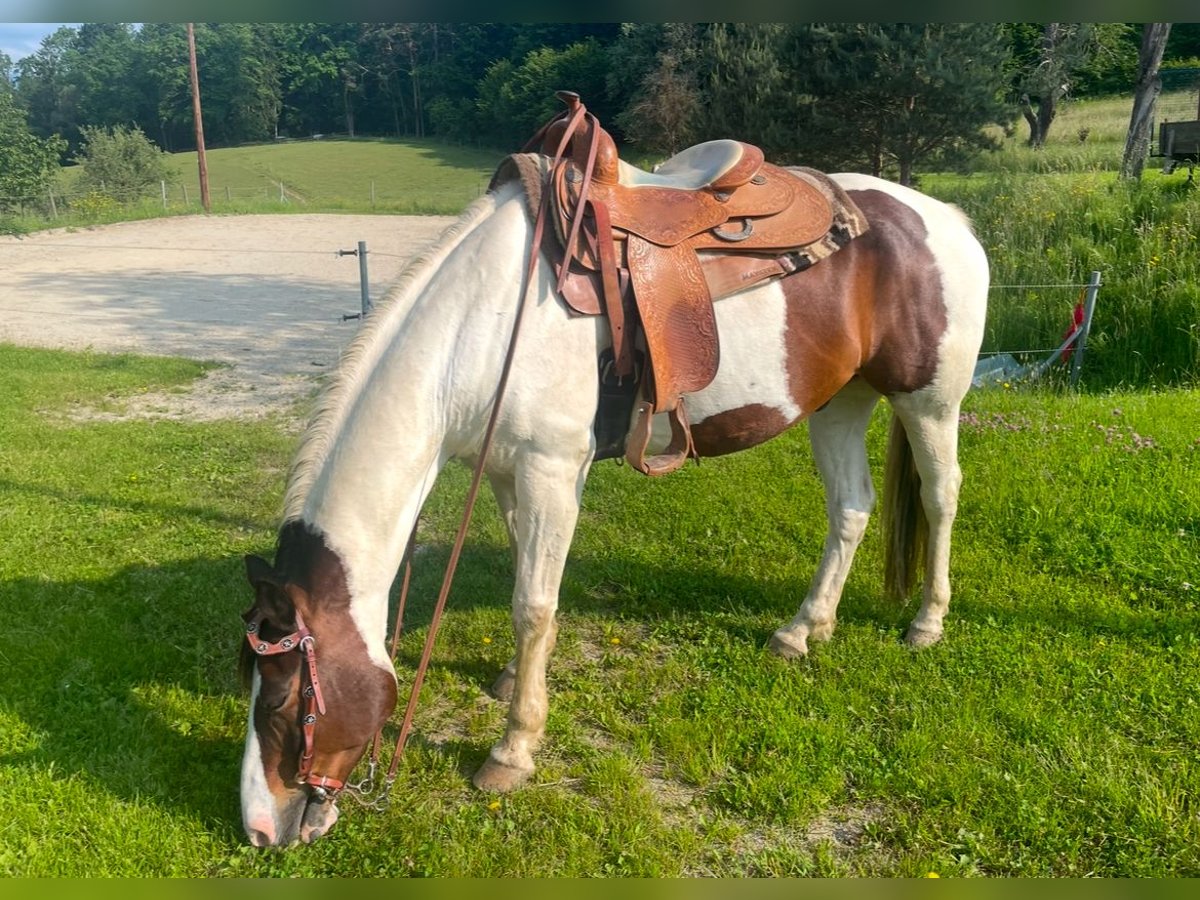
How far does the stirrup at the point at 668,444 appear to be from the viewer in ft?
8.61

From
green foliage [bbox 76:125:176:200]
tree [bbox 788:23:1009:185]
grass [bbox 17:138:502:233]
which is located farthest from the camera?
green foliage [bbox 76:125:176:200]

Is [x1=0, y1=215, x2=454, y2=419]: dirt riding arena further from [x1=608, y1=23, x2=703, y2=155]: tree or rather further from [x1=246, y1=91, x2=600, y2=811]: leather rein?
[x1=608, y1=23, x2=703, y2=155]: tree

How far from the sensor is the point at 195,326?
1162 centimetres

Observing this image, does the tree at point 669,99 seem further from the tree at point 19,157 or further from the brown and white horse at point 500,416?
the brown and white horse at point 500,416

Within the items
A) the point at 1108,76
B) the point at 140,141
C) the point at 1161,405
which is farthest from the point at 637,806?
the point at 140,141

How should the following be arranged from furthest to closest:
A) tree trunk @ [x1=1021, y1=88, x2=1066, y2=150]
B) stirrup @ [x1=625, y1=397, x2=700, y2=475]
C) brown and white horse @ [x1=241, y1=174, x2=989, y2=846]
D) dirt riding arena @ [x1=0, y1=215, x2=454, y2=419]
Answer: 1. tree trunk @ [x1=1021, y1=88, x2=1066, y2=150]
2. dirt riding arena @ [x1=0, y1=215, x2=454, y2=419]
3. stirrup @ [x1=625, y1=397, x2=700, y2=475]
4. brown and white horse @ [x1=241, y1=174, x2=989, y2=846]

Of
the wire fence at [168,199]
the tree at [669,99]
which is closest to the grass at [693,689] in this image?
the tree at [669,99]

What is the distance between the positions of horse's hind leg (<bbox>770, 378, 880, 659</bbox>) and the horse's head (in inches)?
75.5

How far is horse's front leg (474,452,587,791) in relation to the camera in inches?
97.0

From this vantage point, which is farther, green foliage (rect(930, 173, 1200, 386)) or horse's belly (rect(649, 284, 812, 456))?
green foliage (rect(930, 173, 1200, 386))

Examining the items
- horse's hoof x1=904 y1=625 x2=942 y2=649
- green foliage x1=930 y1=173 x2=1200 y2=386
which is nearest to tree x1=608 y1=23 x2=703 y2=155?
green foliage x1=930 y1=173 x2=1200 y2=386

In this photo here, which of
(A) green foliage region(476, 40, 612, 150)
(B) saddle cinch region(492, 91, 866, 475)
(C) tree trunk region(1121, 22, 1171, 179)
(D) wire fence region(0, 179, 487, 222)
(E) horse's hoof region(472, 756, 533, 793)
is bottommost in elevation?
(E) horse's hoof region(472, 756, 533, 793)

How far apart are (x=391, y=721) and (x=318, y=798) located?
82 cm

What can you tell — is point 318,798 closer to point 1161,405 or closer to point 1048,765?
point 1048,765
